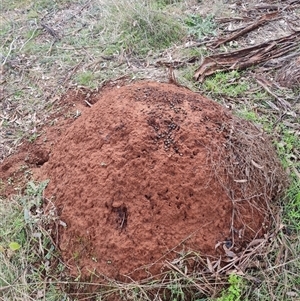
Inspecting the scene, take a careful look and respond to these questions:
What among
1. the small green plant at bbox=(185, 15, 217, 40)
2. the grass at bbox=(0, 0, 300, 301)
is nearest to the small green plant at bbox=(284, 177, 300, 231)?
the grass at bbox=(0, 0, 300, 301)

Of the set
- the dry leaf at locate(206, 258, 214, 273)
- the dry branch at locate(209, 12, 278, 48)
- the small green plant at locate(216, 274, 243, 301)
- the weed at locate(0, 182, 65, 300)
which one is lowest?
the dry branch at locate(209, 12, 278, 48)

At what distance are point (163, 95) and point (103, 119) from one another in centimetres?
38

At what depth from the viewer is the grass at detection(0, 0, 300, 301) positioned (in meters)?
2.09

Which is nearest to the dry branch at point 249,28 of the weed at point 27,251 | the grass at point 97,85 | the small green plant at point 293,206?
the grass at point 97,85

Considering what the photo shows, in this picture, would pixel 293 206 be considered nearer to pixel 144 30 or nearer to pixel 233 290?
pixel 233 290

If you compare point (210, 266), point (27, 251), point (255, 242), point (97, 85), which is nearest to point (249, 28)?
point (97, 85)

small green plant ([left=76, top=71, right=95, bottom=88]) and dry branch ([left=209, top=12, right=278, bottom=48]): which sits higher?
small green plant ([left=76, top=71, right=95, bottom=88])

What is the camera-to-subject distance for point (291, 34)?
3703 millimetres

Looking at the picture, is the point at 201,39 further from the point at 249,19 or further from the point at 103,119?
the point at 103,119

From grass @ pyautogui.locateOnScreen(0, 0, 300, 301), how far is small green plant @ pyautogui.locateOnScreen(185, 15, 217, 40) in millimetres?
11

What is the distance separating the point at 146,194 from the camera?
2.20 m

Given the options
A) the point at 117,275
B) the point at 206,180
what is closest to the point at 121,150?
Answer: the point at 206,180

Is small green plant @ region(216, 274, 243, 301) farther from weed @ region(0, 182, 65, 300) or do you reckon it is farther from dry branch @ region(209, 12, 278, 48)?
dry branch @ region(209, 12, 278, 48)

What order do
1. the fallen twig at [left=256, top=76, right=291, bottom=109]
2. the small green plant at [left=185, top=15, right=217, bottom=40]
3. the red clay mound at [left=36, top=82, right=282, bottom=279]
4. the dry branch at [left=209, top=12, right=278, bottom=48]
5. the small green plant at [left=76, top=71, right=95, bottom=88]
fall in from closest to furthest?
the red clay mound at [left=36, top=82, right=282, bottom=279] → the fallen twig at [left=256, top=76, right=291, bottom=109] → the small green plant at [left=76, top=71, right=95, bottom=88] → the dry branch at [left=209, top=12, right=278, bottom=48] → the small green plant at [left=185, top=15, right=217, bottom=40]
